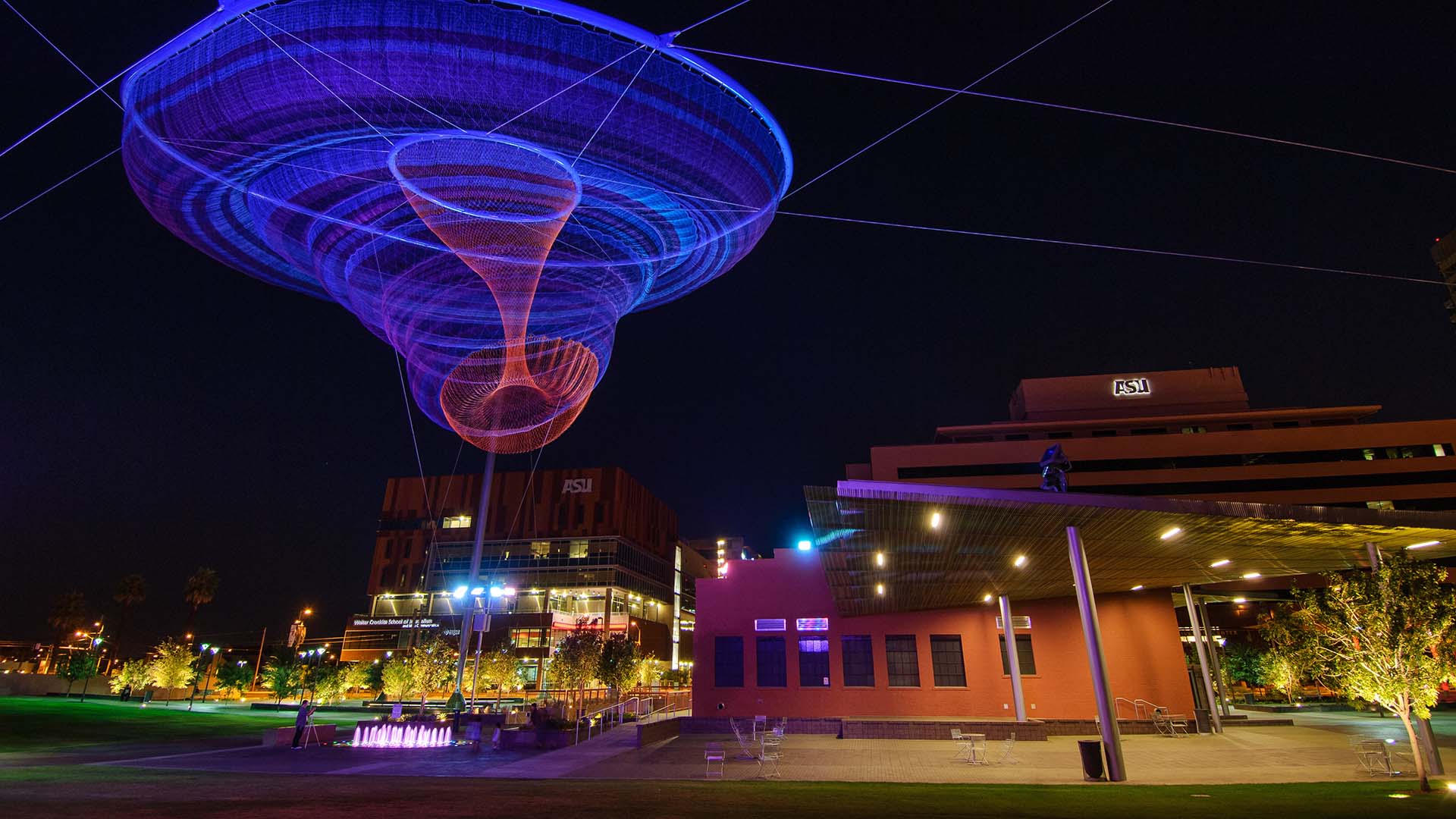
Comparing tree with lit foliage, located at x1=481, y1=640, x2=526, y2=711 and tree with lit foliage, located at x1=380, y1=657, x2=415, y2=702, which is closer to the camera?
tree with lit foliage, located at x1=380, y1=657, x2=415, y2=702

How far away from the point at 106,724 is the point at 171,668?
28.7m

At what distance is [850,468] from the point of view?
297 feet

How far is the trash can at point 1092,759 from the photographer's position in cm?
1447

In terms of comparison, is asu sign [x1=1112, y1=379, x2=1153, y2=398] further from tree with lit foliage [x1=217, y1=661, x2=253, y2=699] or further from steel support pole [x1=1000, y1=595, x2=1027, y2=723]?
→ tree with lit foliage [x1=217, y1=661, x2=253, y2=699]

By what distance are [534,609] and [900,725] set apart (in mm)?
71395

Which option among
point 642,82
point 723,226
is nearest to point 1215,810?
point 723,226

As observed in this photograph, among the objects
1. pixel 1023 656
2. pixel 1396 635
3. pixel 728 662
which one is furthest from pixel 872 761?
pixel 1023 656

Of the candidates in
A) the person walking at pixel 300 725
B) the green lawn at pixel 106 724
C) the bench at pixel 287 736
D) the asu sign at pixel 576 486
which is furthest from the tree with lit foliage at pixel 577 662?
the asu sign at pixel 576 486

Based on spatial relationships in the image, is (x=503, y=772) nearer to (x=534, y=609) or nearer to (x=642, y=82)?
(x=642, y=82)

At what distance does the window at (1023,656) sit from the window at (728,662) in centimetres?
1207

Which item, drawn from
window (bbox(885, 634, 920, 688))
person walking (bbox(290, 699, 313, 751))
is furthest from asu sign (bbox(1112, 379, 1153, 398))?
person walking (bbox(290, 699, 313, 751))

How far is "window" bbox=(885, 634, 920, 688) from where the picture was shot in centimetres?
3180

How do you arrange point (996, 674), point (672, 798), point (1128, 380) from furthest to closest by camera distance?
1. point (1128, 380)
2. point (996, 674)
3. point (672, 798)

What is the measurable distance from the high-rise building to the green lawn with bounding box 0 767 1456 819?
2537 inches
